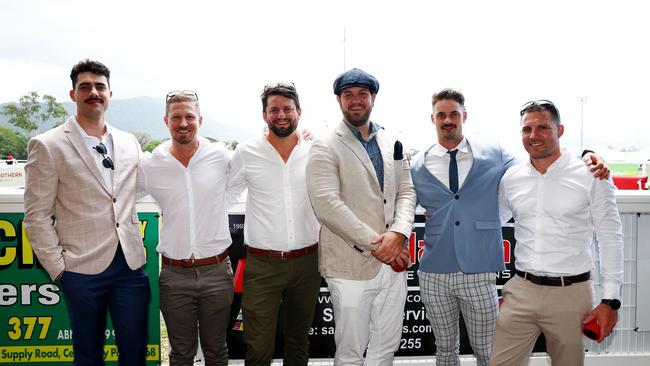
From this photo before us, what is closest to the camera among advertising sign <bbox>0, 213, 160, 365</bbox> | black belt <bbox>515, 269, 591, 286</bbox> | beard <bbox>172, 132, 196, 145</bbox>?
black belt <bbox>515, 269, 591, 286</bbox>

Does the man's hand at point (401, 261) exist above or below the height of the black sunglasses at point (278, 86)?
below

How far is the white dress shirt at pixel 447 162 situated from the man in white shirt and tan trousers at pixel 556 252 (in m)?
0.35

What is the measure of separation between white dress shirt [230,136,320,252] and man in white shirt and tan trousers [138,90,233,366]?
24 cm

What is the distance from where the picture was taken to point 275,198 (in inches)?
122

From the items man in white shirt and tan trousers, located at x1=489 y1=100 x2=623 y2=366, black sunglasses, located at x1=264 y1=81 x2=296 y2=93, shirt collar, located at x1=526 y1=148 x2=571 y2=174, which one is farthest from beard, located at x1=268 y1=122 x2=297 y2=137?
shirt collar, located at x1=526 y1=148 x2=571 y2=174

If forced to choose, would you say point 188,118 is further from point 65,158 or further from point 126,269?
point 126,269

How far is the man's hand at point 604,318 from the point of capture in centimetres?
261

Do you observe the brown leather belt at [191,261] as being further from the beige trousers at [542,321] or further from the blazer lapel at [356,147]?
the beige trousers at [542,321]

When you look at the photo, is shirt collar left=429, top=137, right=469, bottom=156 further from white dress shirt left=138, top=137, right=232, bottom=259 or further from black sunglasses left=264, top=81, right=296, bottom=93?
white dress shirt left=138, top=137, right=232, bottom=259

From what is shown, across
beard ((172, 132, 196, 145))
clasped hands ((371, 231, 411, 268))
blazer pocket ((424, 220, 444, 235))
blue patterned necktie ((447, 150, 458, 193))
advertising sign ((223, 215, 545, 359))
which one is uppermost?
beard ((172, 132, 196, 145))

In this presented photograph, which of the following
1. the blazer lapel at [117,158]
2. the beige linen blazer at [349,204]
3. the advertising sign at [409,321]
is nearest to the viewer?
the beige linen blazer at [349,204]

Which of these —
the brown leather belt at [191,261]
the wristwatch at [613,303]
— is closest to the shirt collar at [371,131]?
the brown leather belt at [191,261]

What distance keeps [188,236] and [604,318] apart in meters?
2.58

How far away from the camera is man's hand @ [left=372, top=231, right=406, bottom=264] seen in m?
2.80
